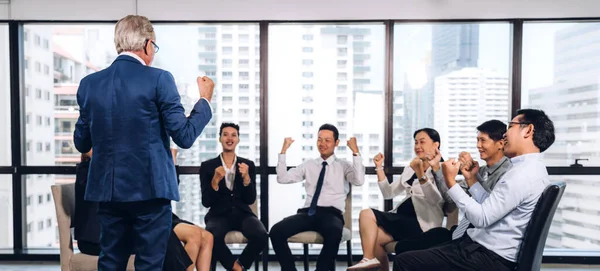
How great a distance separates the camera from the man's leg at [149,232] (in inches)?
70.1

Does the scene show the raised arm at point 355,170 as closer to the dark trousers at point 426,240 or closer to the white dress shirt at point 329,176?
the white dress shirt at point 329,176

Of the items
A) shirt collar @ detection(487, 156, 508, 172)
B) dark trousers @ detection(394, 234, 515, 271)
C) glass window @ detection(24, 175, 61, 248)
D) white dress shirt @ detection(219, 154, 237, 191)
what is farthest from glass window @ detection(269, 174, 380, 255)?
glass window @ detection(24, 175, 61, 248)

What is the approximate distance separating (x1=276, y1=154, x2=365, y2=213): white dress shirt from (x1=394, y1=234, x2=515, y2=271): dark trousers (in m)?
1.30

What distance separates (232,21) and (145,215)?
8.61ft

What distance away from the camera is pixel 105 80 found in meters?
1.77

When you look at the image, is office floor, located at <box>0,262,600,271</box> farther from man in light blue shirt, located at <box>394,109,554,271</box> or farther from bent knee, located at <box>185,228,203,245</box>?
man in light blue shirt, located at <box>394,109,554,271</box>

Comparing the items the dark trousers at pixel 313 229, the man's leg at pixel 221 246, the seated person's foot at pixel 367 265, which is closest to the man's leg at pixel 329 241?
the dark trousers at pixel 313 229

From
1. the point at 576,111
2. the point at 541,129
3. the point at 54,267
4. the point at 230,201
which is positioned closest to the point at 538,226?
the point at 541,129

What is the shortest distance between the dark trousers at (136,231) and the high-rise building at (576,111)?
3.54m

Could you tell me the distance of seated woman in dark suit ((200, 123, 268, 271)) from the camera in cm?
328

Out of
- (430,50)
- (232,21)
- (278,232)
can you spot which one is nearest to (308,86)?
(232,21)

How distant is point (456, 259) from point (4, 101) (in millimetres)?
4116

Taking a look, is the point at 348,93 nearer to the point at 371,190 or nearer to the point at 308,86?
the point at 308,86

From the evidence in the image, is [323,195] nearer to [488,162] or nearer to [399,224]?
[399,224]
